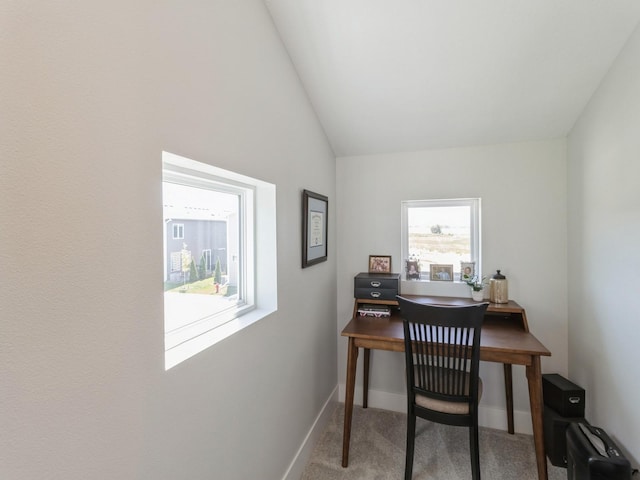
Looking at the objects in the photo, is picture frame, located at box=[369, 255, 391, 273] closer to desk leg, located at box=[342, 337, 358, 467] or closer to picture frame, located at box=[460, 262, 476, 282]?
picture frame, located at box=[460, 262, 476, 282]

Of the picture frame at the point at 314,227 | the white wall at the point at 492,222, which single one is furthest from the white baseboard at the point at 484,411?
the picture frame at the point at 314,227

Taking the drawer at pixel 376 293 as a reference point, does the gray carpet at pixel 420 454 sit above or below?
below

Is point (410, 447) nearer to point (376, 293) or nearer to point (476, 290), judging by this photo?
→ point (376, 293)

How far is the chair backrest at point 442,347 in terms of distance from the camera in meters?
1.58

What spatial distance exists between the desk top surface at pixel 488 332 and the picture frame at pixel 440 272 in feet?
0.54

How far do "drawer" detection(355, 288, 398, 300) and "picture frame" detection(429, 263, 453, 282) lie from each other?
410 millimetres

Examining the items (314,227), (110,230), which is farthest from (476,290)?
(110,230)

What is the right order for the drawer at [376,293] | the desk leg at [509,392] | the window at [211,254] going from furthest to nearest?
the drawer at [376,293]
the desk leg at [509,392]
the window at [211,254]

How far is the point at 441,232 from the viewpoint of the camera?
250 centimetres

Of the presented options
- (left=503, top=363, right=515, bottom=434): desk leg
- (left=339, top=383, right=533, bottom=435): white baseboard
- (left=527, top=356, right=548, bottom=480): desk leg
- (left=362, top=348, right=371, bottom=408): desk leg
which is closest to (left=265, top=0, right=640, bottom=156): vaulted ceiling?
(left=527, top=356, right=548, bottom=480): desk leg

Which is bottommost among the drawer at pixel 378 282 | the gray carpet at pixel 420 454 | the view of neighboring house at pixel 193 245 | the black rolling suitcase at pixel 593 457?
the gray carpet at pixel 420 454

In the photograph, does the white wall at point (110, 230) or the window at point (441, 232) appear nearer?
the white wall at point (110, 230)

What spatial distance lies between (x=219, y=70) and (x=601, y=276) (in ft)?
7.23

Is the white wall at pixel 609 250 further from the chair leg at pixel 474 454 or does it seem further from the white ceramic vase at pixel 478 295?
the chair leg at pixel 474 454
